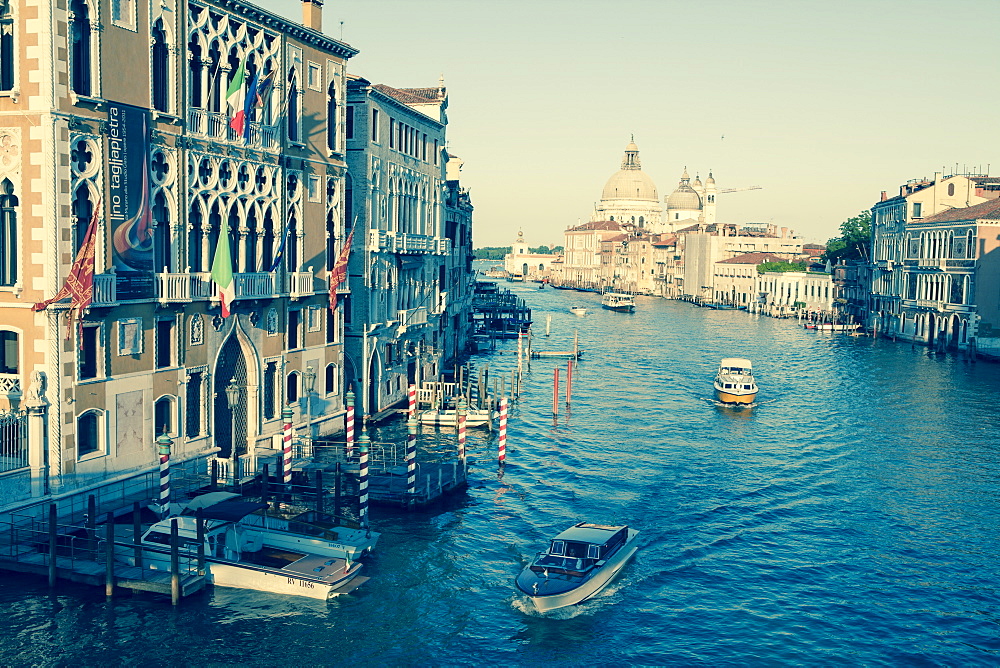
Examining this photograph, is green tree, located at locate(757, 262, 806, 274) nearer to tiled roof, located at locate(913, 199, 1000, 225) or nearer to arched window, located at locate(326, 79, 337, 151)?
tiled roof, located at locate(913, 199, 1000, 225)

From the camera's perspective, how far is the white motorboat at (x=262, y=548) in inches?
960

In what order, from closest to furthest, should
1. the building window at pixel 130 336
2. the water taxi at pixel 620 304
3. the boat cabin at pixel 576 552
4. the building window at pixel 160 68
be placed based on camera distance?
1. the boat cabin at pixel 576 552
2. the building window at pixel 130 336
3. the building window at pixel 160 68
4. the water taxi at pixel 620 304

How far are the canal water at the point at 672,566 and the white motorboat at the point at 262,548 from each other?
46 centimetres

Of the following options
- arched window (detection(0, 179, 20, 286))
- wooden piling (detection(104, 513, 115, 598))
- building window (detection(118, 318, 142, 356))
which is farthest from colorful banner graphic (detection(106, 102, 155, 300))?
wooden piling (detection(104, 513, 115, 598))

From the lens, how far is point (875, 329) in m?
102

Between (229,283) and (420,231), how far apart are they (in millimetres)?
21449

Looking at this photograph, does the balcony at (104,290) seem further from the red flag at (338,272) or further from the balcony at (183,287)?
the red flag at (338,272)

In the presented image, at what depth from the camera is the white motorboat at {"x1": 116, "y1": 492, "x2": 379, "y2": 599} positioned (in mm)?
24391

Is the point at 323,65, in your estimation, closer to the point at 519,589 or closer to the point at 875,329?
the point at 519,589

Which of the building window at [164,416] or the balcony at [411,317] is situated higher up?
the balcony at [411,317]

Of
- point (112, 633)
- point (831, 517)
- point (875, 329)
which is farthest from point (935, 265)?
point (112, 633)

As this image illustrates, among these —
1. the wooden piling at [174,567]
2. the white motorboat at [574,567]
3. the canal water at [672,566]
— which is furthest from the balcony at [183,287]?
the white motorboat at [574,567]

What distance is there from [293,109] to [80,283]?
43.0 feet

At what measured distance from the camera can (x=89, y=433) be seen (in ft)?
88.9
